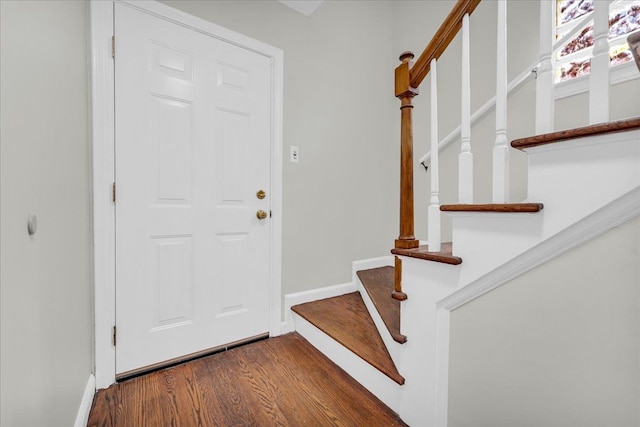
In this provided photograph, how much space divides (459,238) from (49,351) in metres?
1.34

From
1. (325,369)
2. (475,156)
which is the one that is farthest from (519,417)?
(475,156)

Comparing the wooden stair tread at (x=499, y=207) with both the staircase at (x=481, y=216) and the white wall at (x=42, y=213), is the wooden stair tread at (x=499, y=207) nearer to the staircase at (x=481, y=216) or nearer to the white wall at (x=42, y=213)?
the staircase at (x=481, y=216)

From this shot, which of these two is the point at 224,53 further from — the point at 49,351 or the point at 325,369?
the point at 325,369

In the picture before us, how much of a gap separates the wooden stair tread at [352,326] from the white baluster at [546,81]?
1063 mm

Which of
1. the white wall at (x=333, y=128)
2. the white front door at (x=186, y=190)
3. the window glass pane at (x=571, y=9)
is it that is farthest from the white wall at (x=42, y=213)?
the window glass pane at (x=571, y=9)

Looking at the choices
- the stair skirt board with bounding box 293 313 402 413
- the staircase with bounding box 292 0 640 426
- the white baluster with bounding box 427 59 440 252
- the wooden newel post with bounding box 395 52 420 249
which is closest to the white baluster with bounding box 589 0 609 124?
the staircase with bounding box 292 0 640 426

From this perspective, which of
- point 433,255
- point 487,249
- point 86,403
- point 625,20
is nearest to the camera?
point 487,249

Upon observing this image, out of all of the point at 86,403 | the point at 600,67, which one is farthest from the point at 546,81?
the point at 86,403

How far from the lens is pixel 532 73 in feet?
5.33

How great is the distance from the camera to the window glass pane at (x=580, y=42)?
5.23 feet

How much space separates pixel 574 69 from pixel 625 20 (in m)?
0.27

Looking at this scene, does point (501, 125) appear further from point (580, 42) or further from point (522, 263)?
point (580, 42)

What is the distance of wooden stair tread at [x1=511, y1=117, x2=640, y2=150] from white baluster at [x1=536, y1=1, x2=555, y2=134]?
0.05 m

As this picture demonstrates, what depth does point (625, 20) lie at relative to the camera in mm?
1463
